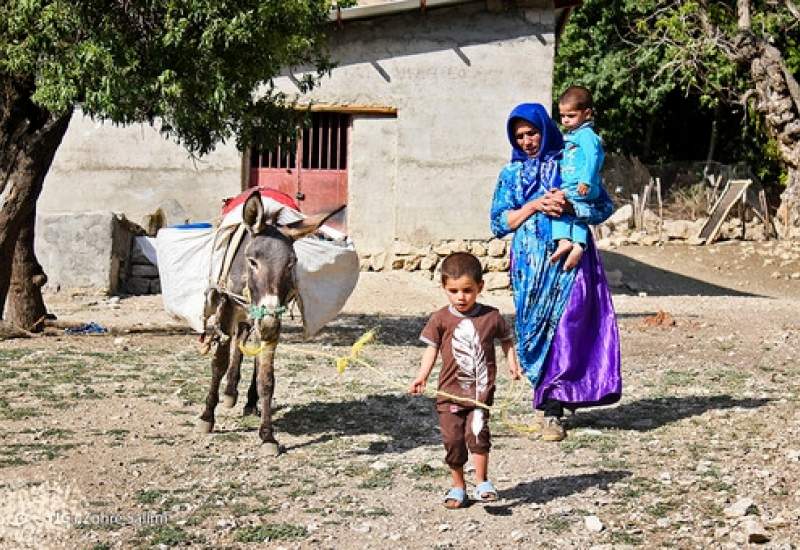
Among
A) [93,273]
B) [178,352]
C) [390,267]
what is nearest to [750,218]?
[390,267]

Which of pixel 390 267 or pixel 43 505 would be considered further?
pixel 390 267

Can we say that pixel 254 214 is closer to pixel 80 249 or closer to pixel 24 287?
pixel 24 287

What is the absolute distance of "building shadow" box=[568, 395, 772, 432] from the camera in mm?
7547

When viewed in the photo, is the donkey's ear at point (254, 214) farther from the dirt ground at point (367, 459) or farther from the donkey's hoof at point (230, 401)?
the donkey's hoof at point (230, 401)

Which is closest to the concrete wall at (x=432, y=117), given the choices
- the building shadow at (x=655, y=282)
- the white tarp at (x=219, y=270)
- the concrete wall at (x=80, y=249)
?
the concrete wall at (x=80, y=249)

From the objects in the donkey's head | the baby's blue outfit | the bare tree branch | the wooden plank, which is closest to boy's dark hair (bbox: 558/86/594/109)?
the baby's blue outfit

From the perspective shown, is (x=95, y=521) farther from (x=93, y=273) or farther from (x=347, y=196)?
(x=347, y=196)

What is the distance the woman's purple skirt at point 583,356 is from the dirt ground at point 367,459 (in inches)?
10.5

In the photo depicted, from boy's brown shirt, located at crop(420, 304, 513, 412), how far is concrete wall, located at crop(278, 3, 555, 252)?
12.0 meters

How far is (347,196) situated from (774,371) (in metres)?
8.87

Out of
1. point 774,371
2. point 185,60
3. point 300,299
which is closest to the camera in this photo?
point 300,299

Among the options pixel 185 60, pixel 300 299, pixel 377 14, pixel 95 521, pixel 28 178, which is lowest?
pixel 95 521

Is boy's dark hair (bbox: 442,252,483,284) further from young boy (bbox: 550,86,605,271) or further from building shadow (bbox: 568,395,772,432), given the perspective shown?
building shadow (bbox: 568,395,772,432)

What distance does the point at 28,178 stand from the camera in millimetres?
11828
